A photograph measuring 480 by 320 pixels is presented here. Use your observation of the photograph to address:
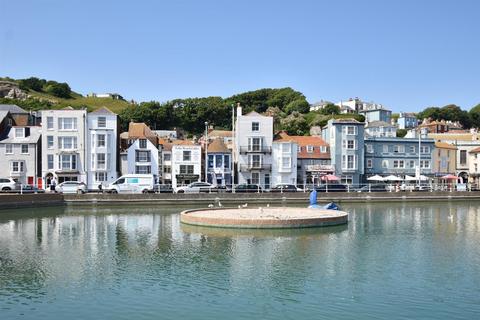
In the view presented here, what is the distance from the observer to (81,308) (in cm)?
1894

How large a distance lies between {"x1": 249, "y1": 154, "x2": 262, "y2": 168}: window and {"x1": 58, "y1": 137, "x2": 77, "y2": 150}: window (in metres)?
27.0

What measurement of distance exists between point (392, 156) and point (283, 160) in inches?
827

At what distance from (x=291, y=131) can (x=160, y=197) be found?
67.4 metres

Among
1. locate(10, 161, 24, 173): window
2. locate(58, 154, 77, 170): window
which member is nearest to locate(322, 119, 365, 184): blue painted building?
locate(58, 154, 77, 170): window

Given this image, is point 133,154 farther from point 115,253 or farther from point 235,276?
point 235,276

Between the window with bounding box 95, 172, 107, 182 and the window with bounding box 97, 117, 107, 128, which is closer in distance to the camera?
the window with bounding box 95, 172, 107, 182

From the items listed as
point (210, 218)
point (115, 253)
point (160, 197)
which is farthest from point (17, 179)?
point (115, 253)

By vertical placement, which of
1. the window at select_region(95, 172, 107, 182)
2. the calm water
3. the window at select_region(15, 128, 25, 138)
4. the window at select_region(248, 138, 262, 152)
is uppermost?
the window at select_region(15, 128, 25, 138)

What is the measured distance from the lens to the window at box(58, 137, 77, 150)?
76500 millimetres

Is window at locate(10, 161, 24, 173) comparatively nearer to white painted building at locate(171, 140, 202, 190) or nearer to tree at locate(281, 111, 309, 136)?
white painted building at locate(171, 140, 202, 190)

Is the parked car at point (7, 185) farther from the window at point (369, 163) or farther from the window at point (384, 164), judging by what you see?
the window at point (384, 164)

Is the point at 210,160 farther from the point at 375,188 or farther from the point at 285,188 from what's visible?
the point at 375,188

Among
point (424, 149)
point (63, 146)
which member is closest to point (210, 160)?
point (63, 146)

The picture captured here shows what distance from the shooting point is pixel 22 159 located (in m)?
76.2
